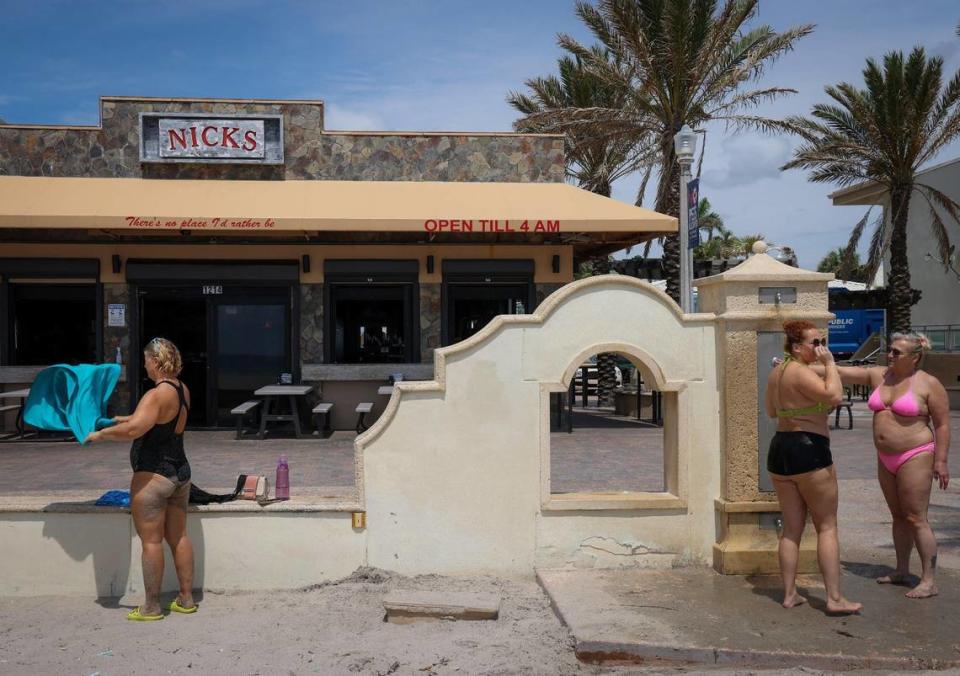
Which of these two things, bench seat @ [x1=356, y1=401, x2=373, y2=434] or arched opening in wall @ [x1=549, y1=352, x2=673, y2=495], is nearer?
arched opening in wall @ [x1=549, y1=352, x2=673, y2=495]

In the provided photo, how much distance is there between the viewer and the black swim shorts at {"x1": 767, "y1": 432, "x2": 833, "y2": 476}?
17.7 ft

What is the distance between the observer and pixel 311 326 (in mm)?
14836

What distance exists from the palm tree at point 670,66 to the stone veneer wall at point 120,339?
360 inches

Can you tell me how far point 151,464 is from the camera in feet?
18.0

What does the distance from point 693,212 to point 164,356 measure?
855cm

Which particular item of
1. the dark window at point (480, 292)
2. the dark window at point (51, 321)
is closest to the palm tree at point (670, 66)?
the dark window at point (480, 292)

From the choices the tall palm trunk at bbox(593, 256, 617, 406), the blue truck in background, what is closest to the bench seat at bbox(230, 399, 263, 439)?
the tall palm trunk at bbox(593, 256, 617, 406)

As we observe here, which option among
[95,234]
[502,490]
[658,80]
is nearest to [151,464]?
[502,490]

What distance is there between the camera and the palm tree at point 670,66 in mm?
17500

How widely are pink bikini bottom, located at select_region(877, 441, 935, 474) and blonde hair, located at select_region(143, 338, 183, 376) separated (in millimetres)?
4395

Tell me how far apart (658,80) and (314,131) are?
22.6ft

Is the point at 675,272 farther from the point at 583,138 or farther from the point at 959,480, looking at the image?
the point at 959,480

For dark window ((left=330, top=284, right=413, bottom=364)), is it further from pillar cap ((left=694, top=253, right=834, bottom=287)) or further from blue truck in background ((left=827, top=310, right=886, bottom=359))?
blue truck in background ((left=827, top=310, right=886, bottom=359))

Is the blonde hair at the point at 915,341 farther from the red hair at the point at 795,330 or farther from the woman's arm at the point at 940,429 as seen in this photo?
the red hair at the point at 795,330
